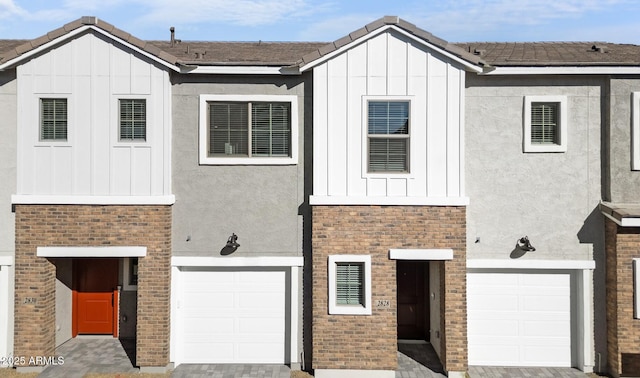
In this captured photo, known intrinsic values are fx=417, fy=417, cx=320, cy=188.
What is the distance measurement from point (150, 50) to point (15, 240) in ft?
16.0

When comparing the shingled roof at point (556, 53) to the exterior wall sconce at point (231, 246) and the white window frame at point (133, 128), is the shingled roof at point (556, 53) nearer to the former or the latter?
the exterior wall sconce at point (231, 246)

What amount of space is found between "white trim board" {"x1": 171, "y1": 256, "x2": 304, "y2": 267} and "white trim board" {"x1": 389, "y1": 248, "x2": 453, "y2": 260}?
78.5 inches

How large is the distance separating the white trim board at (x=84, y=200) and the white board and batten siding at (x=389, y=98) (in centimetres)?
343

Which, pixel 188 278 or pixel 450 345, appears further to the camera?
pixel 188 278

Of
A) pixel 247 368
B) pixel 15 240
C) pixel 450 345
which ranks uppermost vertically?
pixel 15 240

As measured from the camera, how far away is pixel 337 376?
855 centimetres

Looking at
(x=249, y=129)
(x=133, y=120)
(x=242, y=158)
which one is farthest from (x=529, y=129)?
(x=133, y=120)

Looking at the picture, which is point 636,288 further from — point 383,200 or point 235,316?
point 235,316

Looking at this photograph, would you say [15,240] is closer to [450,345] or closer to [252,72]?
[252,72]

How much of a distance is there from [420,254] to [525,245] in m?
2.34

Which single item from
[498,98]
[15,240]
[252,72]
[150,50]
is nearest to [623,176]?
[498,98]

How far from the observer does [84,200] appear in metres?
8.68

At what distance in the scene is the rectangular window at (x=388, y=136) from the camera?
875 cm

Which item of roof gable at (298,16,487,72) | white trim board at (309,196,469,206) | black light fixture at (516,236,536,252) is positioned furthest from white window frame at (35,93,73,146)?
black light fixture at (516,236,536,252)
